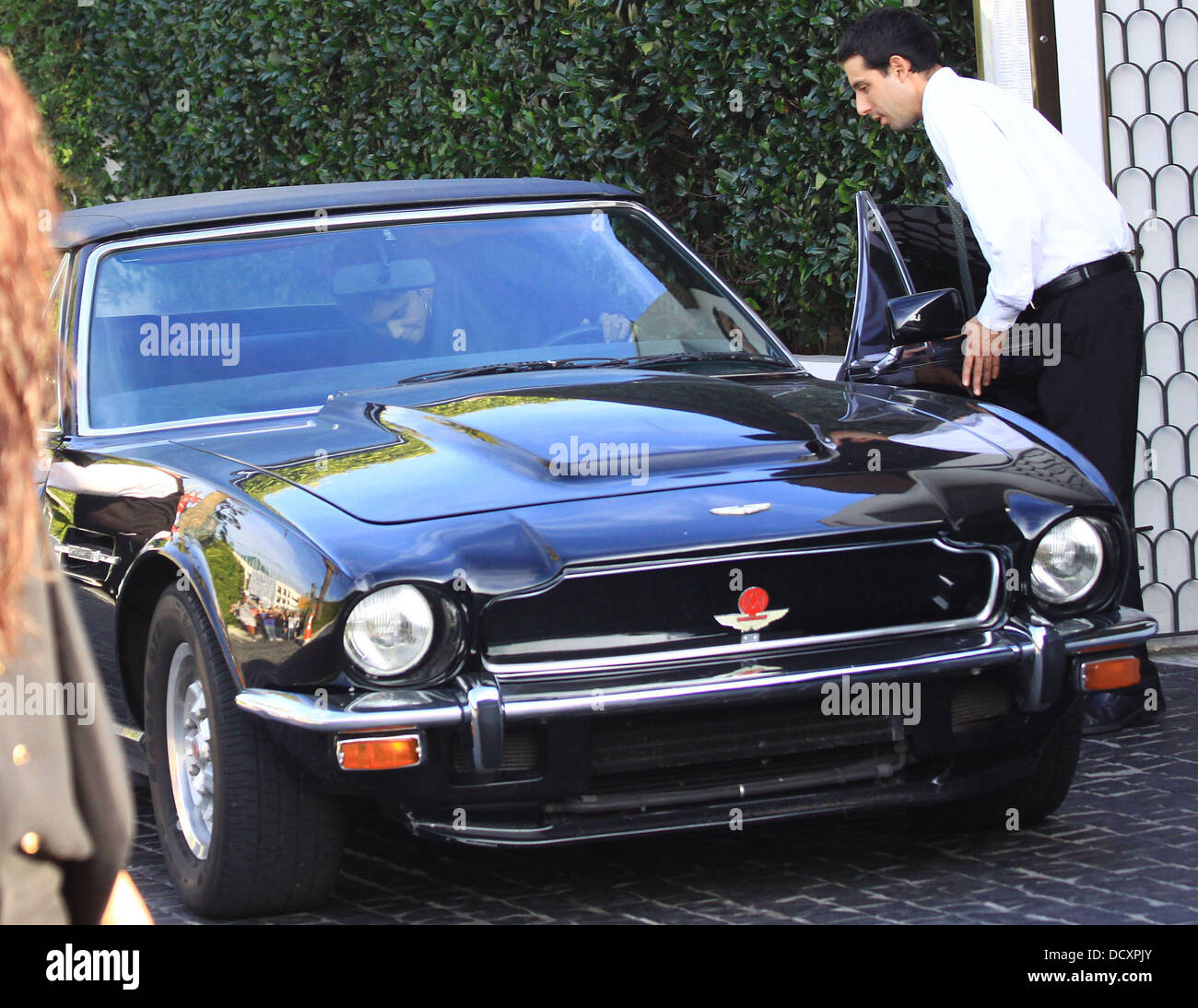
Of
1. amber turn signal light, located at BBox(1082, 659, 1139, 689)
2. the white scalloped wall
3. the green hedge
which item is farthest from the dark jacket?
the green hedge

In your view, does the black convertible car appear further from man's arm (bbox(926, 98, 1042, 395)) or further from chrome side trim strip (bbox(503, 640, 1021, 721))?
man's arm (bbox(926, 98, 1042, 395))

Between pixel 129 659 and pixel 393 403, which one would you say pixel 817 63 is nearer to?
pixel 393 403

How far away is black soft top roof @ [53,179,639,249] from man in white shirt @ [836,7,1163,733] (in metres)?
1.07

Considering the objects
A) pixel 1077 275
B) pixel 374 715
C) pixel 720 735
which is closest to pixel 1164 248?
pixel 1077 275

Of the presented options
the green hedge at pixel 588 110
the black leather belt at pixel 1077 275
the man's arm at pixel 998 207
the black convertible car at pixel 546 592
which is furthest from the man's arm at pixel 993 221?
the green hedge at pixel 588 110

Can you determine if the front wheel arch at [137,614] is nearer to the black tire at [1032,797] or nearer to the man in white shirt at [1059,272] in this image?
the black tire at [1032,797]

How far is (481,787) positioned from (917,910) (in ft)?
3.31

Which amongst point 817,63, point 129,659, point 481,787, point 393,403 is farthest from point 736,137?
point 481,787

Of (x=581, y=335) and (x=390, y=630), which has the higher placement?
(x=581, y=335)

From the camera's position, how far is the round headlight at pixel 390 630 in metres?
3.54

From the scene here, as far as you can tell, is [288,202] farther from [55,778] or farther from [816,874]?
[55,778]

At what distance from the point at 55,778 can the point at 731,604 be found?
2.39m

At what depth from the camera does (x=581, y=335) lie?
500 cm

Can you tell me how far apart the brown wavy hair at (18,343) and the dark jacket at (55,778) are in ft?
0.16
